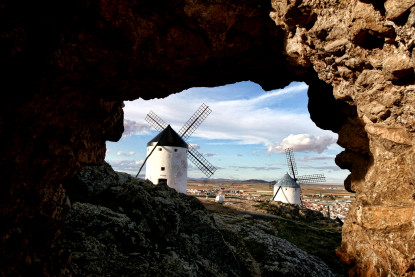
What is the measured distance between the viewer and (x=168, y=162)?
103 ft

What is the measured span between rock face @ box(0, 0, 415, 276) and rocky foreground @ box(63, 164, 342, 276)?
133cm

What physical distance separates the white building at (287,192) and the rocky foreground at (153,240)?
109 feet

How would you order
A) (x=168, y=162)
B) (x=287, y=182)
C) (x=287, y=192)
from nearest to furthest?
(x=168, y=162), (x=287, y=192), (x=287, y=182)

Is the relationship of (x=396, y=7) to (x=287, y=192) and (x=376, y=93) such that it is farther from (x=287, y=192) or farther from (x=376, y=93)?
(x=287, y=192)

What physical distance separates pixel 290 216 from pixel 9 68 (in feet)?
103

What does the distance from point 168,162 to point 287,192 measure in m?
25.6

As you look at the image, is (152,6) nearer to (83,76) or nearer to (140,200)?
(83,76)

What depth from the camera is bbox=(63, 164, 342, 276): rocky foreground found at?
8.20m

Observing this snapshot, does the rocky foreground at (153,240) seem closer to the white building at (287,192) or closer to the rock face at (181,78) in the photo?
the rock face at (181,78)

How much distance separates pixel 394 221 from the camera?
520 centimetres

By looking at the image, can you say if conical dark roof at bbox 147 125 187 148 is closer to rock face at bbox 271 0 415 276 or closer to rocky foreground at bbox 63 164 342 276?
rocky foreground at bbox 63 164 342 276

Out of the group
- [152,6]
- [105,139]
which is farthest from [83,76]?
[105,139]

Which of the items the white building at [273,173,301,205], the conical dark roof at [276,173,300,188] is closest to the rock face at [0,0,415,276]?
the white building at [273,173,301,205]

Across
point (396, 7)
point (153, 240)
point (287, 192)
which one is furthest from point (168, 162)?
point (396, 7)
